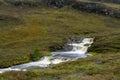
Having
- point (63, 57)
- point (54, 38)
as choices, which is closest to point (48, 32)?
point (54, 38)

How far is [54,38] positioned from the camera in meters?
133

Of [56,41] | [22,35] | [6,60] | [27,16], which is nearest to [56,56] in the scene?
[6,60]

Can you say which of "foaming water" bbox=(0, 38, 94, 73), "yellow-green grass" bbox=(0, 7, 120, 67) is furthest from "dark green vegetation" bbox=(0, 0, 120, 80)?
"foaming water" bbox=(0, 38, 94, 73)

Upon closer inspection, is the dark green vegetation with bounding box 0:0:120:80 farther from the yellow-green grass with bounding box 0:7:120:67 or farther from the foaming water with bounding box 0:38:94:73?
the foaming water with bounding box 0:38:94:73

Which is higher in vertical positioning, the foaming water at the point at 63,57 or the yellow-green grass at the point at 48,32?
the foaming water at the point at 63,57

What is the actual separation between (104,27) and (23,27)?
40.2 m

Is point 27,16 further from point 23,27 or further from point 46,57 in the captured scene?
point 46,57

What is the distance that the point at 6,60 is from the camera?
93000 millimetres

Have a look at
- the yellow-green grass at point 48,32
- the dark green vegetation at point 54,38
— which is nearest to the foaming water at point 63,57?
the dark green vegetation at point 54,38

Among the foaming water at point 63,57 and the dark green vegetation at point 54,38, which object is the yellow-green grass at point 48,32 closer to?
the dark green vegetation at point 54,38

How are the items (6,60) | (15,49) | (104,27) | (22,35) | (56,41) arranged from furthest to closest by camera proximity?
(104,27) → (22,35) → (56,41) → (15,49) → (6,60)

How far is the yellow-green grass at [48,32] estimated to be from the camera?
108 meters

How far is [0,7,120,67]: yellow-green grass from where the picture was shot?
10769 centimetres

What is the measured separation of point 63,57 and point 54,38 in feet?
127
